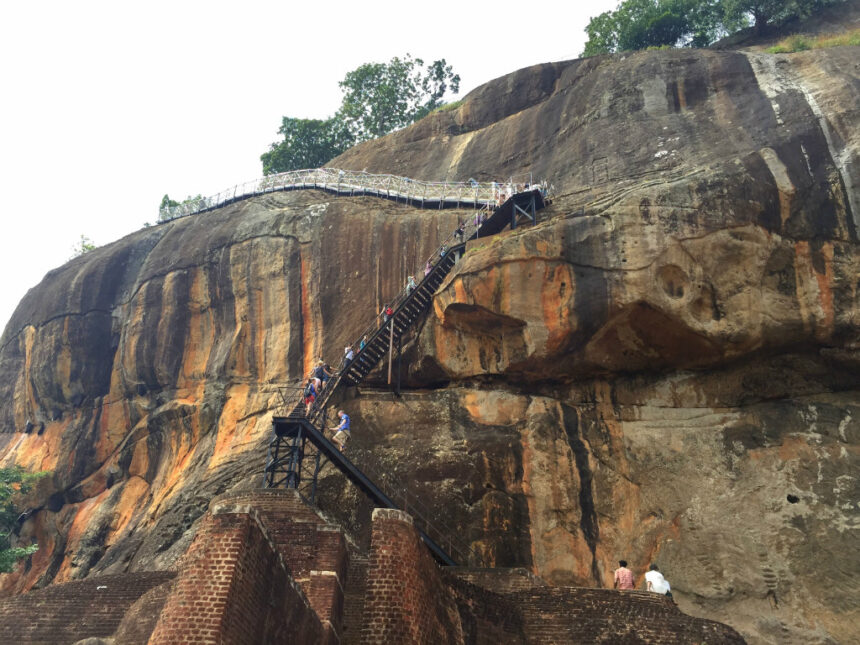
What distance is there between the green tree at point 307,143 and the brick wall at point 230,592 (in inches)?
1471

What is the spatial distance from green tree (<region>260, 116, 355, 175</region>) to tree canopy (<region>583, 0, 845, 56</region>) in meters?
15.7

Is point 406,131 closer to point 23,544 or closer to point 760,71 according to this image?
point 760,71

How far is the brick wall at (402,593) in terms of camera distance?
10.3 meters

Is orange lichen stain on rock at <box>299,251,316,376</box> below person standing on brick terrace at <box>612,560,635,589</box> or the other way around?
the other way around

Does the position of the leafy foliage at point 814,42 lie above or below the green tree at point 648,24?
below

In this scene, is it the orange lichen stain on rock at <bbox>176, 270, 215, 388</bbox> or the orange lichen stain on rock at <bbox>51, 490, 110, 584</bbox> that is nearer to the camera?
the orange lichen stain on rock at <bbox>51, 490, 110, 584</bbox>

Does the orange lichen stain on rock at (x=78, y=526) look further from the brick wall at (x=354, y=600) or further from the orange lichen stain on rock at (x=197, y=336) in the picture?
the brick wall at (x=354, y=600)

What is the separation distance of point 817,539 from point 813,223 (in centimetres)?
760

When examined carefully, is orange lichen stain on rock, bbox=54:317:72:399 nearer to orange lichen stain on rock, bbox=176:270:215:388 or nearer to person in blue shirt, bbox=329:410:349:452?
orange lichen stain on rock, bbox=176:270:215:388

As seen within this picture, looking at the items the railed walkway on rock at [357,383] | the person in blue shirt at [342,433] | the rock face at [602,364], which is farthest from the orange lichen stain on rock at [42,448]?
the person in blue shirt at [342,433]

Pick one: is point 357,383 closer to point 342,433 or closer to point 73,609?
point 342,433

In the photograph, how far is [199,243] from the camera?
85.4 ft

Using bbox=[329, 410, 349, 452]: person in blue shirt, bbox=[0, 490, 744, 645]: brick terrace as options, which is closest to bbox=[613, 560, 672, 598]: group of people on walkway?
bbox=[0, 490, 744, 645]: brick terrace

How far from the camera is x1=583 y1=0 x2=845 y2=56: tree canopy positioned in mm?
32031
